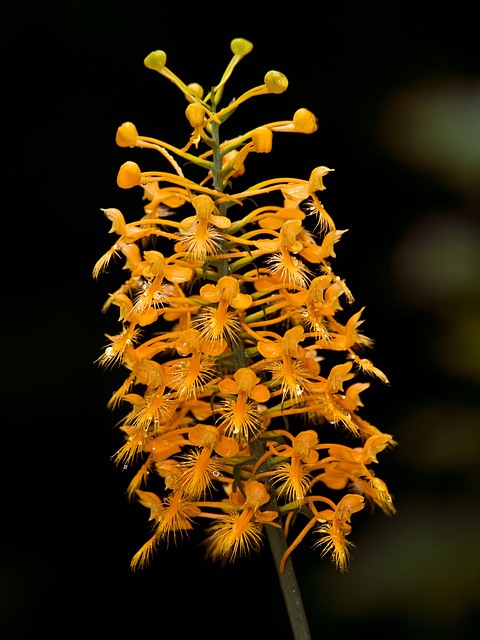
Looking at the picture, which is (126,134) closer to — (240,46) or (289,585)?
(240,46)

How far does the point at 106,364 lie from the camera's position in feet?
3.82

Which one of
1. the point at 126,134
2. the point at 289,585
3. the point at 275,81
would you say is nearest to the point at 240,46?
the point at 275,81

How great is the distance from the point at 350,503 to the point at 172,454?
287 mm

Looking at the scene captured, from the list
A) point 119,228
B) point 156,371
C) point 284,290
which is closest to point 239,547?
point 156,371

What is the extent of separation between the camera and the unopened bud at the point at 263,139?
3.64ft

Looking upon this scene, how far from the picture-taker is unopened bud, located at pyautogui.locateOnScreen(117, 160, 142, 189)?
1123 mm

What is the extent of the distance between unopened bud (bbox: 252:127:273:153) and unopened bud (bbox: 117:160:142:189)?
18 centimetres

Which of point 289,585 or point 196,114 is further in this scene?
point 289,585

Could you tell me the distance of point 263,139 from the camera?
3.65 feet

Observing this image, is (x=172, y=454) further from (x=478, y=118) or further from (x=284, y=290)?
(x=478, y=118)

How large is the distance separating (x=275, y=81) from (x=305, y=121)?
0.25 feet

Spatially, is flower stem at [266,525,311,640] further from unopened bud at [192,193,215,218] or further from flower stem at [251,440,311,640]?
unopened bud at [192,193,215,218]

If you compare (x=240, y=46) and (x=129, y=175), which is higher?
(x=240, y=46)

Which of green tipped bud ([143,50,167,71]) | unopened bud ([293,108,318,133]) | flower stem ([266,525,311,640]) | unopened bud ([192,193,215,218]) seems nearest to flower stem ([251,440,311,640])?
flower stem ([266,525,311,640])
